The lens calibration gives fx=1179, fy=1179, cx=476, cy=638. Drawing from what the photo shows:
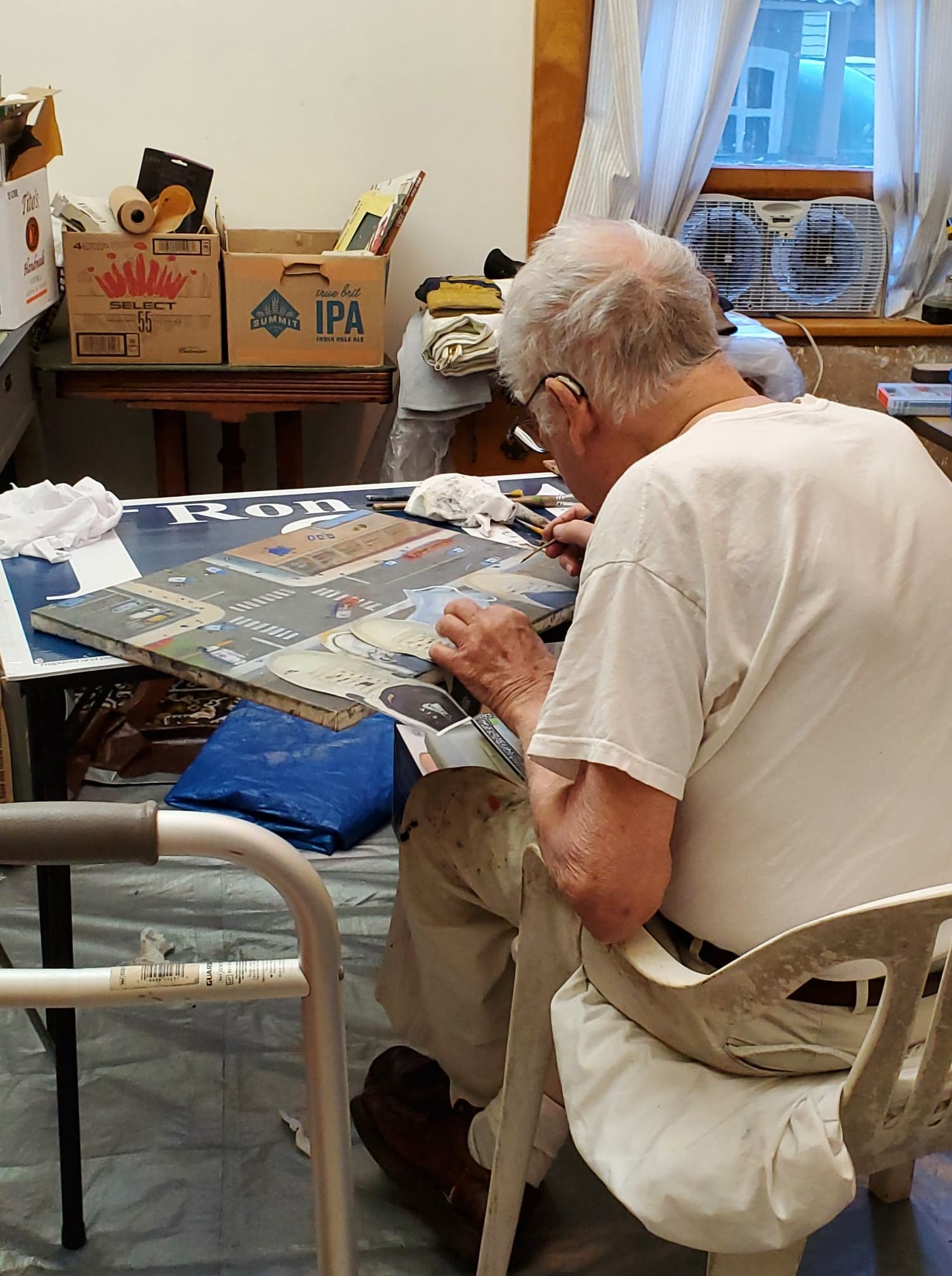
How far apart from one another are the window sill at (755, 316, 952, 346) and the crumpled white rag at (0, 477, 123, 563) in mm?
2075

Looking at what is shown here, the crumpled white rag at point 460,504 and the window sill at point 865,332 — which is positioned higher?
the window sill at point 865,332

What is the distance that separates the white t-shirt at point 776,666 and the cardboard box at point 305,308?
Answer: 1.76 m

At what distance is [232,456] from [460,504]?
1.47m

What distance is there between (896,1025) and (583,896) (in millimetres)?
259

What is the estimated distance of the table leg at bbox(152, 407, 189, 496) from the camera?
110 inches

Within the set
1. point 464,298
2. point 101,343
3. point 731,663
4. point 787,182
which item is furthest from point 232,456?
point 731,663

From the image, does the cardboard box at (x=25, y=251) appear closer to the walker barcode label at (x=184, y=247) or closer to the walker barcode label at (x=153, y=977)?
the walker barcode label at (x=184, y=247)

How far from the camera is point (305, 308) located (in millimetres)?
2596

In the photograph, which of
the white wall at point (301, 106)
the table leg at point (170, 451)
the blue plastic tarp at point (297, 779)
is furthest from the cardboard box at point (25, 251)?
the blue plastic tarp at point (297, 779)

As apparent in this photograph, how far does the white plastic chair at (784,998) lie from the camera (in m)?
0.82

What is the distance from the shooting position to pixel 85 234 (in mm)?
2451

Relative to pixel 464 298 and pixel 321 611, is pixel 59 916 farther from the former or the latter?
pixel 464 298

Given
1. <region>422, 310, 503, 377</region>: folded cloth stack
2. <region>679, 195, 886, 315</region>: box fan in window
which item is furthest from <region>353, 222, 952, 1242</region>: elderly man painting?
<region>679, 195, 886, 315</region>: box fan in window

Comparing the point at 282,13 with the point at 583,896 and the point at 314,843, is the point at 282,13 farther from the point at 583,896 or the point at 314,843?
the point at 583,896
